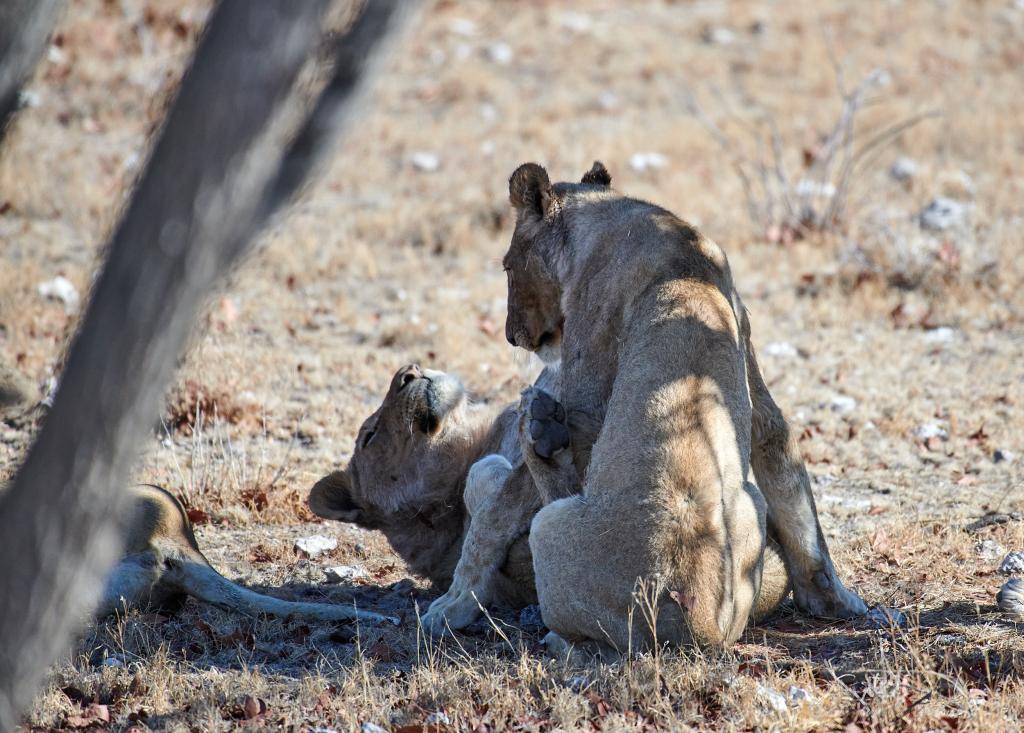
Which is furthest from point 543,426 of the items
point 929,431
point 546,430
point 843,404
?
point 843,404

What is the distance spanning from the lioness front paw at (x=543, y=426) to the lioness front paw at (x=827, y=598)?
3.88 feet

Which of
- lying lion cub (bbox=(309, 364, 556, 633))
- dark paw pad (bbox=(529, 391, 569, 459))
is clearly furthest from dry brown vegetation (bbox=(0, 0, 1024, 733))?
dark paw pad (bbox=(529, 391, 569, 459))

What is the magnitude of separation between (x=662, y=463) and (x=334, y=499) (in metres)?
2.51

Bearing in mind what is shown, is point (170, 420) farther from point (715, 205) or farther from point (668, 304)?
point (715, 205)

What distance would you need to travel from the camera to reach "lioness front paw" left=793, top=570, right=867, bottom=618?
4840 millimetres

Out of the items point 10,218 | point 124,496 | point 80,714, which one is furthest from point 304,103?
point 10,218

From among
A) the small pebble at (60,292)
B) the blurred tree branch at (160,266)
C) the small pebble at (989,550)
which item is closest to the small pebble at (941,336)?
the small pebble at (989,550)

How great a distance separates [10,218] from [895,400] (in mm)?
8268

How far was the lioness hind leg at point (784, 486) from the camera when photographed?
4703 mm

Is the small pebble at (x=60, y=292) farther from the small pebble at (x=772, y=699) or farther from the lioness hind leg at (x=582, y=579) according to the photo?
the small pebble at (x=772, y=699)

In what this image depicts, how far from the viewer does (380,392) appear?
8469 millimetres

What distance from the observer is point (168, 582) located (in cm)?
530

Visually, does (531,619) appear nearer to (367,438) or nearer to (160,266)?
(367,438)

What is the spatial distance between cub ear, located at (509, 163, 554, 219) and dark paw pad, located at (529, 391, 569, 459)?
1.13 meters
